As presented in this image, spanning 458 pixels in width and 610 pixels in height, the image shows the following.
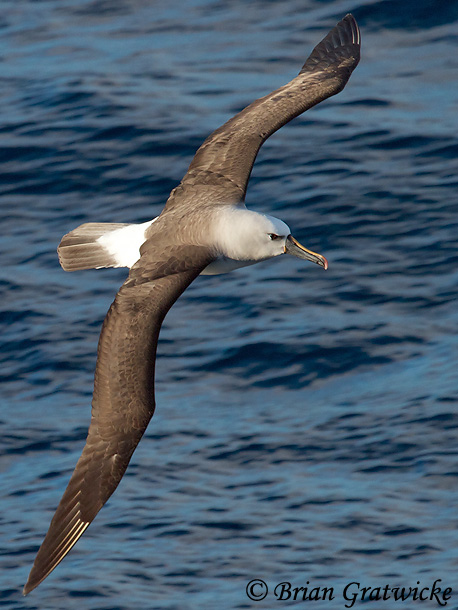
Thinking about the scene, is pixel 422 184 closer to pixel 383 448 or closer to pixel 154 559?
pixel 383 448

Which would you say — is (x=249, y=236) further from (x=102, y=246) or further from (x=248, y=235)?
(x=102, y=246)

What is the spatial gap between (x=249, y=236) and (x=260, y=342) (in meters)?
2.88

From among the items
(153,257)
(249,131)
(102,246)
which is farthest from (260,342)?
(153,257)

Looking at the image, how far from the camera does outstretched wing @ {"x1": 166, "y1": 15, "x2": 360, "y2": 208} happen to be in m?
10.9

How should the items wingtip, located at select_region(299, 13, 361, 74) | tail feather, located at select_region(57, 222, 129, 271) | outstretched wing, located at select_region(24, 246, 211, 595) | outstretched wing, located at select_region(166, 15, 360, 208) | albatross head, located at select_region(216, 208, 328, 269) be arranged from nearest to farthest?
outstretched wing, located at select_region(24, 246, 211, 595) → albatross head, located at select_region(216, 208, 328, 269) → tail feather, located at select_region(57, 222, 129, 271) → outstretched wing, located at select_region(166, 15, 360, 208) → wingtip, located at select_region(299, 13, 361, 74)

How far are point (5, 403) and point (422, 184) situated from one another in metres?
5.61

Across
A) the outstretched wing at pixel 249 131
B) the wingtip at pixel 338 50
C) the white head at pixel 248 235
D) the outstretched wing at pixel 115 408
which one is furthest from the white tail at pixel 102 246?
the wingtip at pixel 338 50

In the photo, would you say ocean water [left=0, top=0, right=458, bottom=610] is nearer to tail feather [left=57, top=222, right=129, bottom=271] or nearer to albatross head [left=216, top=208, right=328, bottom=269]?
tail feather [left=57, top=222, right=129, bottom=271]

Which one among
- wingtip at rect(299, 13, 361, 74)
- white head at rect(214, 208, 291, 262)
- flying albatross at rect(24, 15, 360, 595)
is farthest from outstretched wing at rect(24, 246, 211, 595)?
wingtip at rect(299, 13, 361, 74)

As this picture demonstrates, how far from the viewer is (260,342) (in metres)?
12.7

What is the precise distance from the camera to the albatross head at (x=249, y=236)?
994cm

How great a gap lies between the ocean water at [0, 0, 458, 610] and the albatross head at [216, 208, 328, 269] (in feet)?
8.20

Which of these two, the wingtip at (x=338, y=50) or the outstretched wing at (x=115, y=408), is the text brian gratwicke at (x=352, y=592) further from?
the wingtip at (x=338, y=50)

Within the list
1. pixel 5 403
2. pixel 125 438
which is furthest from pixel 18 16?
pixel 125 438
